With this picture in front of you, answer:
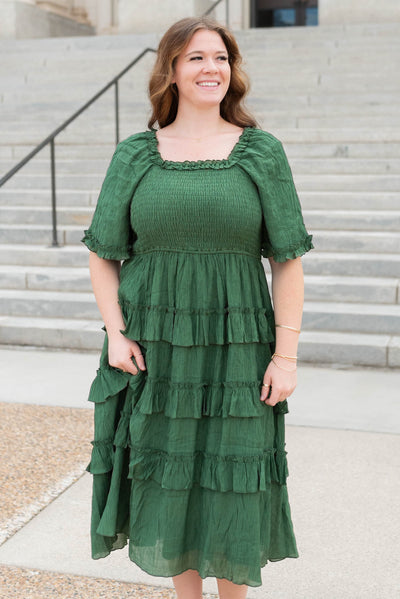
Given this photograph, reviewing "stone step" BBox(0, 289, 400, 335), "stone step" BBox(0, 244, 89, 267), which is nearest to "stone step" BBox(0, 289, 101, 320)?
"stone step" BBox(0, 289, 400, 335)

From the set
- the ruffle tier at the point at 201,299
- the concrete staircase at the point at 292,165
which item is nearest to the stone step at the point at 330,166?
the concrete staircase at the point at 292,165

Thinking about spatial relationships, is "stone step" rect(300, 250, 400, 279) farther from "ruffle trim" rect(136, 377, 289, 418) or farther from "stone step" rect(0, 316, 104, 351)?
"ruffle trim" rect(136, 377, 289, 418)

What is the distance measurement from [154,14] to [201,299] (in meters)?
14.4

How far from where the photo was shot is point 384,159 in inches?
335

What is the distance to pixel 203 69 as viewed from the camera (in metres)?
2.23

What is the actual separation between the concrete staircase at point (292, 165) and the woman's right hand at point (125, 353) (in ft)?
11.9

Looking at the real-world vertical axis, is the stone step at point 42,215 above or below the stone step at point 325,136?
below

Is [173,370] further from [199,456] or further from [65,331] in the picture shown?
[65,331]

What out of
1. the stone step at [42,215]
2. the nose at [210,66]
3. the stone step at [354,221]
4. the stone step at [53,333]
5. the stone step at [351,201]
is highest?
the nose at [210,66]

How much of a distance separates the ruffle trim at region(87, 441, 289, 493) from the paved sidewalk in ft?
2.40

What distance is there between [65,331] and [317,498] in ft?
10.6

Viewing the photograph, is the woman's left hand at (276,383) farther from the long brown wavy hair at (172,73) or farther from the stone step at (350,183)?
the stone step at (350,183)

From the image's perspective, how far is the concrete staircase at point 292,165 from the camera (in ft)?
20.8

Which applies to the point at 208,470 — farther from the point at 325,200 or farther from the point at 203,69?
the point at 325,200
